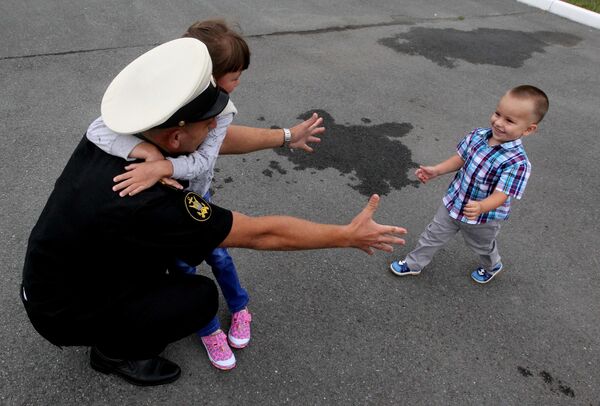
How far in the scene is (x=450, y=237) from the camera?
266cm

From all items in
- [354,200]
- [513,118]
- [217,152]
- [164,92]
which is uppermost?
[164,92]

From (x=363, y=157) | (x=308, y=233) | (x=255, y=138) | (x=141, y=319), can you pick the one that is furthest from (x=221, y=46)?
(x=363, y=157)

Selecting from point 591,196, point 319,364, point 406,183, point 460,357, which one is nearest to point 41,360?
point 319,364

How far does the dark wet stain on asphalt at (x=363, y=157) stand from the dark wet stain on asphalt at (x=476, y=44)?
215 cm

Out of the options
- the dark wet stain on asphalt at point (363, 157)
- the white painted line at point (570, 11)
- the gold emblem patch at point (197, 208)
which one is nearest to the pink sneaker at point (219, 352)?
the gold emblem patch at point (197, 208)

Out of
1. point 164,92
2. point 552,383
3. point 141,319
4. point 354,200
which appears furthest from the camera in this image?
point 354,200

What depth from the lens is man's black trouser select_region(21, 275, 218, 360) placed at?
1.79 meters

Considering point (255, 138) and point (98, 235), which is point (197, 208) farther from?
point (255, 138)

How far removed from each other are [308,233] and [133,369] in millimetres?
1084

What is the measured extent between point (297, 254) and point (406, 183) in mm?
1216

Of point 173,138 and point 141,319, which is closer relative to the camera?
point 173,138

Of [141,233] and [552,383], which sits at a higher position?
[141,233]

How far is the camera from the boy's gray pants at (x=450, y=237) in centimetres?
252

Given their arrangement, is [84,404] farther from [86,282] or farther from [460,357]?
[460,357]
